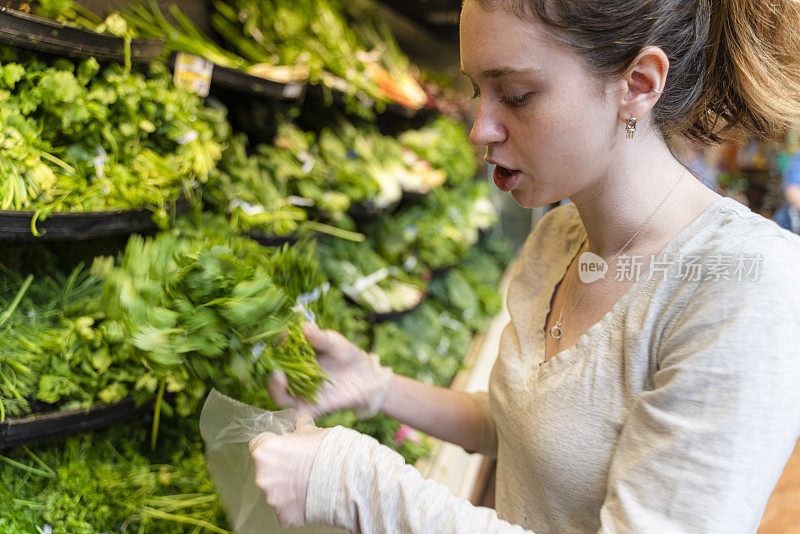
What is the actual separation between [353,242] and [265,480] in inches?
→ 90.4

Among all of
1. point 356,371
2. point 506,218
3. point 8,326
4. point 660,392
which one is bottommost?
point 506,218

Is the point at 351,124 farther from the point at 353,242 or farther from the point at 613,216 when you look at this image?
the point at 613,216

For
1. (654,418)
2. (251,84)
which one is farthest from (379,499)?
(251,84)

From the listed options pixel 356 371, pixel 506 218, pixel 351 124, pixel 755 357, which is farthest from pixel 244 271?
pixel 506 218

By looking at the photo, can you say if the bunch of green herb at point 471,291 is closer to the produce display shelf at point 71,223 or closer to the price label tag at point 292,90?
the price label tag at point 292,90

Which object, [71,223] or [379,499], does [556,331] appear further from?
[71,223]

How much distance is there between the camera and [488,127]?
1.16 metres

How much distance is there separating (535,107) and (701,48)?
380 mm

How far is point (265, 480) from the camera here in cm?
106

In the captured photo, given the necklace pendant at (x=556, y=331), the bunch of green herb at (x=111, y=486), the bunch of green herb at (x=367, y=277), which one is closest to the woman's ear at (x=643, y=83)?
the necklace pendant at (x=556, y=331)

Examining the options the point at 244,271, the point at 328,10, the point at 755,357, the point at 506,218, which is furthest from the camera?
the point at 506,218

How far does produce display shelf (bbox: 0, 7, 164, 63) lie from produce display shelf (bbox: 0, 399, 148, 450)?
0.79 meters

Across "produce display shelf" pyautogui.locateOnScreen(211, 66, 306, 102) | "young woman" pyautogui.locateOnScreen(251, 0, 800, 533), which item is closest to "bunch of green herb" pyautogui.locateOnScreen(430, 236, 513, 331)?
"produce display shelf" pyautogui.locateOnScreen(211, 66, 306, 102)

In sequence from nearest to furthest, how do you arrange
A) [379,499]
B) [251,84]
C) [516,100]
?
[379,499]
[516,100]
[251,84]
